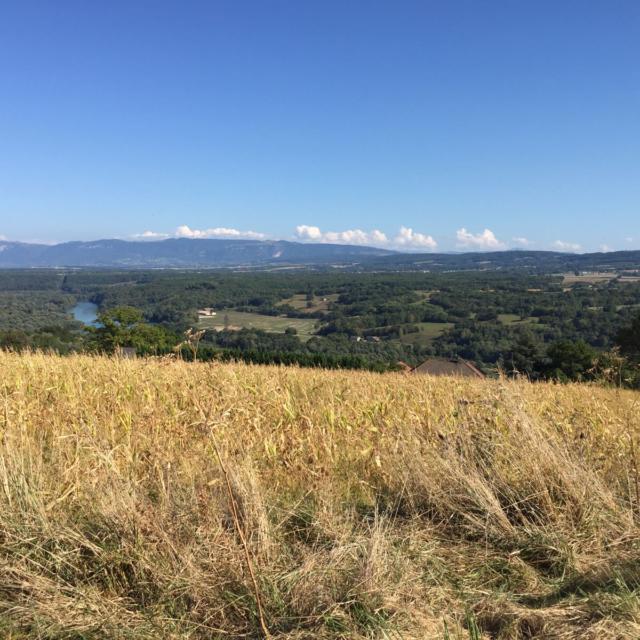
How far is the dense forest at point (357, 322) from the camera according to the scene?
34.3 metres

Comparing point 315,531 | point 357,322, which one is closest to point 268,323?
point 357,322

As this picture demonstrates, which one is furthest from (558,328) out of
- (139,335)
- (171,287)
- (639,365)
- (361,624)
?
(171,287)

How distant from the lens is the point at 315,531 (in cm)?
246

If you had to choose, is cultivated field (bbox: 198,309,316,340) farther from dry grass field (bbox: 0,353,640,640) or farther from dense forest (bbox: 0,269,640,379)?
dry grass field (bbox: 0,353,640,640)

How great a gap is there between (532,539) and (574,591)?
0.38 metres

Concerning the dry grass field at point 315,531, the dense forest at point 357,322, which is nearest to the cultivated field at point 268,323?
the dense forest at point 357,322

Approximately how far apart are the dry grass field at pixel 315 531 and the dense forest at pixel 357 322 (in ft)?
6.88

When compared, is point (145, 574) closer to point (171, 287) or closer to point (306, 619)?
point (306, 619)

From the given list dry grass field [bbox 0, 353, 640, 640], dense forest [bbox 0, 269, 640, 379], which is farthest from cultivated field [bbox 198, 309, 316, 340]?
dry grass field [bbox 0, 353, 640, 640]

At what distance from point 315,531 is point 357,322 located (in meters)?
88.4

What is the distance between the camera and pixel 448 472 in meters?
2.95

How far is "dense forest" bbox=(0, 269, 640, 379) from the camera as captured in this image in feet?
112

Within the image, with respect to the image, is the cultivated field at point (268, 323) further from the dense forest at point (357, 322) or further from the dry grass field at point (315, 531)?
the dry grass field at point (315, 531)

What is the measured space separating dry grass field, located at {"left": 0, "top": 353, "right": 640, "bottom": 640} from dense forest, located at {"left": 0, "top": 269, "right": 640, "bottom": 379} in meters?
2.10
